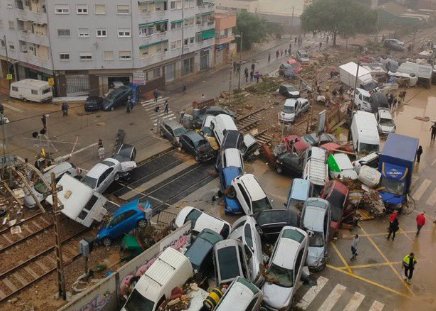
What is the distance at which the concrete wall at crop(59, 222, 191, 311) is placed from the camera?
15.9m

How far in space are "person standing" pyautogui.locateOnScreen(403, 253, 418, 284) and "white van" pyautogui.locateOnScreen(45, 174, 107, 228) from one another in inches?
557

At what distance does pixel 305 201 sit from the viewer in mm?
23547

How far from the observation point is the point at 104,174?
87.7ft

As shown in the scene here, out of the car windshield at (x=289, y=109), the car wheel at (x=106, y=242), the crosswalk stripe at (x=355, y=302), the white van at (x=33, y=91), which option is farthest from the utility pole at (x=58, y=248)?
the white van at (x=33, y=91)

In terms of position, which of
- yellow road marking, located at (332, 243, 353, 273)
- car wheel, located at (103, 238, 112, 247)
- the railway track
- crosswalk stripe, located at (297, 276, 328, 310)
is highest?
car wheel, located at (103, 238, 112, 247)

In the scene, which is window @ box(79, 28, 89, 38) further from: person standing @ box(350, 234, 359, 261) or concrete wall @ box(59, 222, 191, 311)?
person standing @ box(350, 234, 359, 261)

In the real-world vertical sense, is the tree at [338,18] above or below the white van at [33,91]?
above

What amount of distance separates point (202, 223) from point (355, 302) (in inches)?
286

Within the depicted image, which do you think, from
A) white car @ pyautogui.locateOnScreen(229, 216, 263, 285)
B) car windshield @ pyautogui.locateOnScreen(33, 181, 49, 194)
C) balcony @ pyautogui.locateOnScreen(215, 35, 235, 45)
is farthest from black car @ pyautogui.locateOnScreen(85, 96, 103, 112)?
white car @ pyautogui.locateOnScreen(229, 216, 263, 285)

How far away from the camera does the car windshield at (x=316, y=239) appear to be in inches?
837

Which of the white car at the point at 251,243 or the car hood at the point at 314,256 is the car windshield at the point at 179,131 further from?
the car hood at the point at 314,256

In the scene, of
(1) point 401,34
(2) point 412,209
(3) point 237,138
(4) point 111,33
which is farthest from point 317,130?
(1) point 401,34

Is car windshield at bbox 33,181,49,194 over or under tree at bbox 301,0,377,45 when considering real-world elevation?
under

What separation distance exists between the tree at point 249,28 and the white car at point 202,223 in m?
48.7
